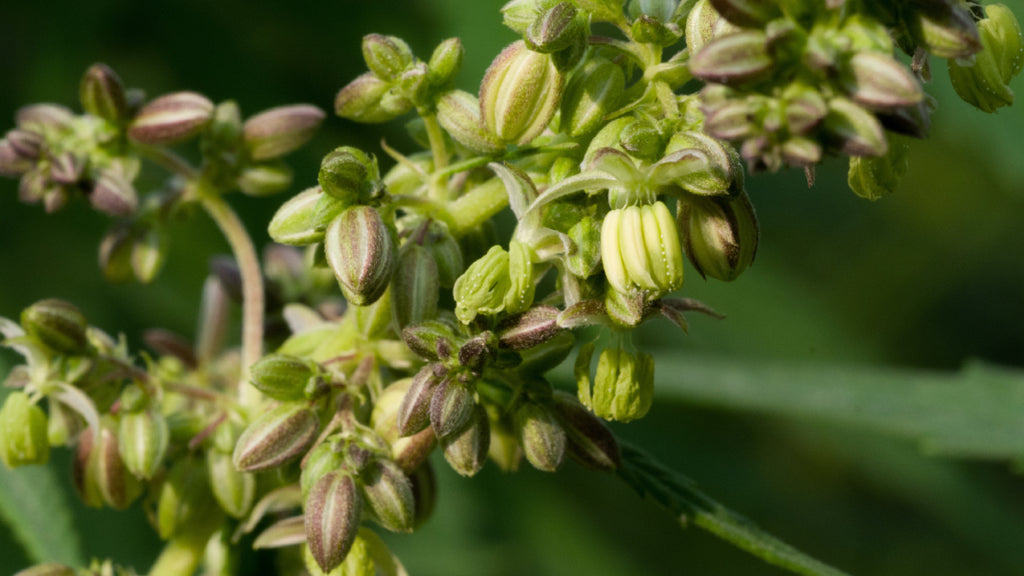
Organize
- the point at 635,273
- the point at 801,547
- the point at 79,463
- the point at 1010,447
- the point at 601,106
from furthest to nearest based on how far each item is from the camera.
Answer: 1. the point at 801,547
2. the point at 1010,447
3. the point at 79,463
4. the point at 601,106
5. the point at 635,273

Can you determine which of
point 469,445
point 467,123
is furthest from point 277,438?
point 467,123

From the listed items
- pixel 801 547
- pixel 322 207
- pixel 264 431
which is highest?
pixel 322 207

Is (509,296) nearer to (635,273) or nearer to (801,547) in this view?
(635,273)

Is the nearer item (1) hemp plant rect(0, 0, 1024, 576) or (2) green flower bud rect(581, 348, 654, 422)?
(1) hemp plant rect(0, 0, 1024, 576)

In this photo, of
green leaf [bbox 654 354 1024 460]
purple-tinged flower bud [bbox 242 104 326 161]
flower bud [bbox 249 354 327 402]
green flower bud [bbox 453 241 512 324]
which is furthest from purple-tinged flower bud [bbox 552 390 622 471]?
green leaf [bbox 654 354 1024 460]

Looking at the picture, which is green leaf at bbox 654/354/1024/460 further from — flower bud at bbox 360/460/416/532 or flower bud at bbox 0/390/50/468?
flower bud at bbox 0/390/50/468

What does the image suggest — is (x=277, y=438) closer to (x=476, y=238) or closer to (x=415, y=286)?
(x=415, y=286)

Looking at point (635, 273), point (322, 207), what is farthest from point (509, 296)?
point (322, 207)
